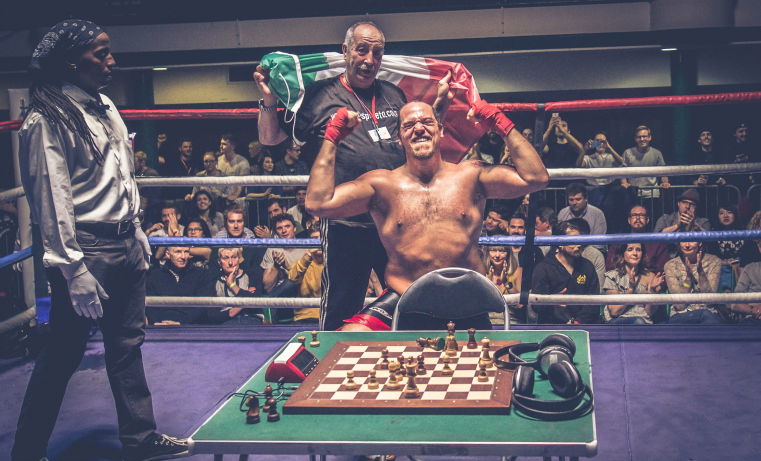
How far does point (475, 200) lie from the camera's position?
285cm

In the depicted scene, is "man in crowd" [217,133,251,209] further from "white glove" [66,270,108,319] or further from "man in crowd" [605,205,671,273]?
"white glove" [66,270,108,319]

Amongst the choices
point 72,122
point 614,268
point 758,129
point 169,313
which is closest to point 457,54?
point 758,129

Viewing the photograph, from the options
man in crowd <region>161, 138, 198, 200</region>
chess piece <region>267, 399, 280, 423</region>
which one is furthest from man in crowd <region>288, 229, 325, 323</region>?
man in crowd <region>161, 138, 198, 200</region>

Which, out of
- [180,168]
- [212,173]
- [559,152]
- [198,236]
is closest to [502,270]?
[198,236]

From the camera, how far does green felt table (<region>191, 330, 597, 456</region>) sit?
1.55 m

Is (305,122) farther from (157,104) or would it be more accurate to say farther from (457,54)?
(157,104)

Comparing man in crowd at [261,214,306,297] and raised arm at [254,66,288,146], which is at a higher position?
raised arm at [254,66,288,146]

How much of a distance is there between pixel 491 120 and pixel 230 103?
821 cm

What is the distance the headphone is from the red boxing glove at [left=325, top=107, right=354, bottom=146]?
114cm

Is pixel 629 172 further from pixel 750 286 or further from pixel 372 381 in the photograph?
pixel 372 381

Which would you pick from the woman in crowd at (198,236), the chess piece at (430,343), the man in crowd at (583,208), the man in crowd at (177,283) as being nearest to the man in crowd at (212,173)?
the woman in crowd at (198,236)

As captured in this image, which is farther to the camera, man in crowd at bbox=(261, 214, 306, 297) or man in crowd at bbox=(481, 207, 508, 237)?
man in crowd at bbox=(481, 207, 508, 237)

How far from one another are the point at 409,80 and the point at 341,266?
2.91ft

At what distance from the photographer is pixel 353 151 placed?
3012 millimetres
